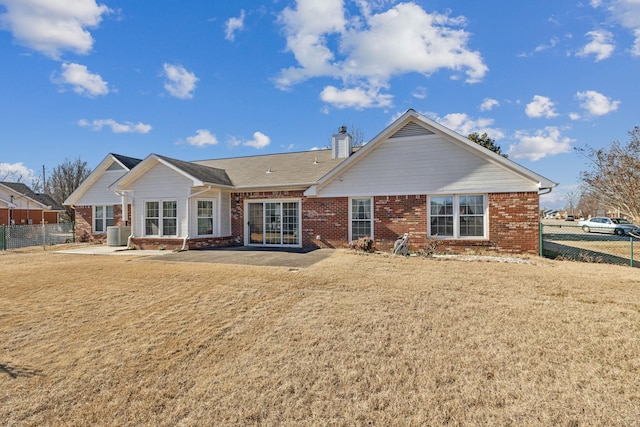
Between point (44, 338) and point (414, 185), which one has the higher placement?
point (414, 185)

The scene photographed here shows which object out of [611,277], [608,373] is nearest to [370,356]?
[608,373]

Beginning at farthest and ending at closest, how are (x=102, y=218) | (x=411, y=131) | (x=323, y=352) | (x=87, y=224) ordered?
(x=87, y=224) → (x=102, y=218) → (x=411, y=131) → (x=323, y=352)

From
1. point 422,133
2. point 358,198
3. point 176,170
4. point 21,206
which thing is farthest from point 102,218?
point 21,206

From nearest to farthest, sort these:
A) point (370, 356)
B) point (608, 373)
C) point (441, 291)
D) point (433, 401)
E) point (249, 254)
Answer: point (433, 401), point (608, 373), point (370, 356), point (441, 291), point (249, 254)

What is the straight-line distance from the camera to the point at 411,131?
12820mm

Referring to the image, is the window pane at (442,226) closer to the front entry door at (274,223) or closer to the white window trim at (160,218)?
the front entry door at (274,223)

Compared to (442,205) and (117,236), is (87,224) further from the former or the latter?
(442,205)

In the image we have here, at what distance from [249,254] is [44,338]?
7297mm

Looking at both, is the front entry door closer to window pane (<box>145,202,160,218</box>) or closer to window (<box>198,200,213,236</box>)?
window (<box>198,200,213,236</box>)

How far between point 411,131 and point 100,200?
57.2 ft

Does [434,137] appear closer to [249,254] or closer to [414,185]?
[414,185]

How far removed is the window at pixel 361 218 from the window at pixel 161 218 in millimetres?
7959

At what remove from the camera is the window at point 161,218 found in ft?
48.1

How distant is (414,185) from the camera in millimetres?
12742
